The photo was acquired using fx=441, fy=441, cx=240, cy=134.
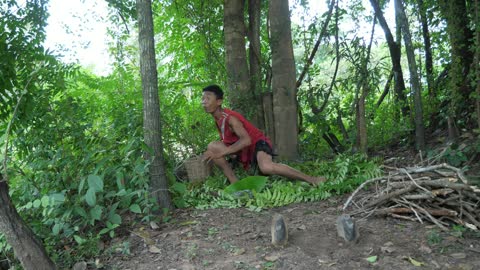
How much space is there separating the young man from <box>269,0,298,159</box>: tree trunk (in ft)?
2.07

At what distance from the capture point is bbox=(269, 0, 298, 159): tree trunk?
226 inches

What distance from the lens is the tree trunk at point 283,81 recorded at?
18.8ft

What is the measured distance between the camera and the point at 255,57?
632cm

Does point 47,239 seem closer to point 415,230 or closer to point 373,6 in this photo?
point 415,230

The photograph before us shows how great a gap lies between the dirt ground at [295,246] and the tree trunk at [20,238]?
486 millimetres

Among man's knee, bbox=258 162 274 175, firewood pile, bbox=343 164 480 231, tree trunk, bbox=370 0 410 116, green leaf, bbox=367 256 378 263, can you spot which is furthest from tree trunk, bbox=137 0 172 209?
tree trunk, bbox=370 0 410 116

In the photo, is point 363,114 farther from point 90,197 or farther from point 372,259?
point 90,197

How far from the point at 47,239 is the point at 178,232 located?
1.08 meters

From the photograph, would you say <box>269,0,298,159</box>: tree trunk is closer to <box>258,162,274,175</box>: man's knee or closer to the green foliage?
the green foliage

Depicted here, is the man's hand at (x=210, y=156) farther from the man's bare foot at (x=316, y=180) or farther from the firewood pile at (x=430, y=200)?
the firewood pile at (x=430, y=200)

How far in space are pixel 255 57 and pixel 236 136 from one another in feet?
5.02

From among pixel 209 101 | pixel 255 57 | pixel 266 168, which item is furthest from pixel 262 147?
pixel 255 57

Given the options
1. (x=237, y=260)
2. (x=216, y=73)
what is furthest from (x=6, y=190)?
(x=216, y=73)

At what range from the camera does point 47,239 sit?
3.68 meters
